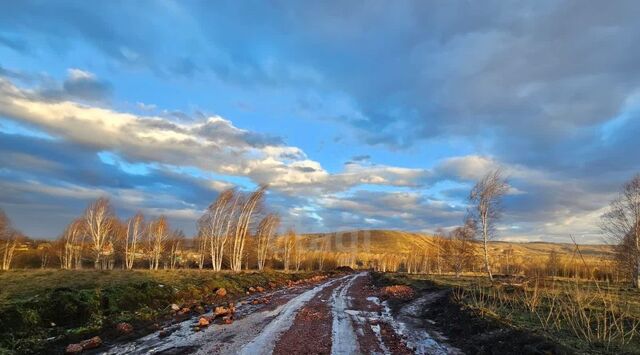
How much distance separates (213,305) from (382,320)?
8.13 m

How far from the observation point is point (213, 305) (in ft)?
63.0

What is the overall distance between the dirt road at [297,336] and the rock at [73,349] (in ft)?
2.39

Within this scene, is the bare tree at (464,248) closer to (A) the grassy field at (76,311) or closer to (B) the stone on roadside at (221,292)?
(B) the stone on roadside at (221,292)

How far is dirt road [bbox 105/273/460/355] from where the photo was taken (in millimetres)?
10312

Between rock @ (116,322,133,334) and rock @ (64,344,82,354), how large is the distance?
2.19 m

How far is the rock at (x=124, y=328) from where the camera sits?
12004 mm

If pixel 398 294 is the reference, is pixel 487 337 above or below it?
above

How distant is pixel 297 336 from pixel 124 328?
528cm

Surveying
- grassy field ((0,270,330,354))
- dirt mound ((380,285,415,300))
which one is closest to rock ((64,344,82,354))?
grassy field ((0,270,330,354))

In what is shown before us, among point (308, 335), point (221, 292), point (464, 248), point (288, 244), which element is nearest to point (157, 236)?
point (288, 244)

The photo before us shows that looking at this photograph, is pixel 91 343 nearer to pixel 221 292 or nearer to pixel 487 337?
pixel 487 337

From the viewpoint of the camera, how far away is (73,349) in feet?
31.4

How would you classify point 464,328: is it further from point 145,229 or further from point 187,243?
point 187,243

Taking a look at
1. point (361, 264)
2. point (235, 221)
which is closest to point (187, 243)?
point (235, 221)
